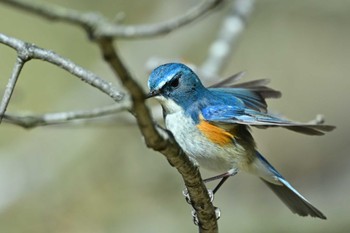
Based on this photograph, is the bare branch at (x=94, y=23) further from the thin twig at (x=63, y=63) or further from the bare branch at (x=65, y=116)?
the thin twig at (x=63, y=63)

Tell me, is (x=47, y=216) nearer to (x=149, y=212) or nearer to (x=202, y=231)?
(x=149, y=212)

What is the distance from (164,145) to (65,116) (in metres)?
0.47

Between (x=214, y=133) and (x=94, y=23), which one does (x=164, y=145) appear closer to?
(x=94, y=23)

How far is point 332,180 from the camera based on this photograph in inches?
256

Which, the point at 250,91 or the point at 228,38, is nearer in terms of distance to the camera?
the point at 250,91

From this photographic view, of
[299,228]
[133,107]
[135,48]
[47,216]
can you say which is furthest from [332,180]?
[133,107]

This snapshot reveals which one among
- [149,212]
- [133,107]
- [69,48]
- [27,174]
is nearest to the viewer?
[133,107]

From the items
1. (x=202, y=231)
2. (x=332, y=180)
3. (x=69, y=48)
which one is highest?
(x=69, y=48)

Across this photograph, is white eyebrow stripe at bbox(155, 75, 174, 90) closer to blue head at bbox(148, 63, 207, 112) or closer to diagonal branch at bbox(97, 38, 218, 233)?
blue head at bbox(148, 63, 207, 112)

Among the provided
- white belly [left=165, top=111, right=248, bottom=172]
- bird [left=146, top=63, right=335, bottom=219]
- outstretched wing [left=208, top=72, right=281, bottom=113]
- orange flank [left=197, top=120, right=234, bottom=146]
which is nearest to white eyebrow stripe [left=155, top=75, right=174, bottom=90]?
bird [left=146, top=63, right=335, bottom=219]

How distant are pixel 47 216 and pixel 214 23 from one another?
2.57 meters

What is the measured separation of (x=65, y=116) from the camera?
8.51ft

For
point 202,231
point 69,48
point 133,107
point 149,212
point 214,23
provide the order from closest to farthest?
point 133,107 < point 202,231 < point 149,212 < point 214,23 < point 69,48

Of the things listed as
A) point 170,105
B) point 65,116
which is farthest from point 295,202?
point 65,116
